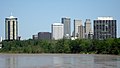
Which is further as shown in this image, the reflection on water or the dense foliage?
the dense foliage

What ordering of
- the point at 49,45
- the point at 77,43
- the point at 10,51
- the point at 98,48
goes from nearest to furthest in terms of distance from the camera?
1. the point at 98,48
2. the point at 77,43
3. the point at 49,45
4. the point at 10,51

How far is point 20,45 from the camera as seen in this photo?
169 meters

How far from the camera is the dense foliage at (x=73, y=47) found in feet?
387

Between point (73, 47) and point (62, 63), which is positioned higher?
point (62, 63)

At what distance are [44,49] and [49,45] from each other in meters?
2.73

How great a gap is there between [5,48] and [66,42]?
3730 centimetres

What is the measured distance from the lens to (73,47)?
139125mm

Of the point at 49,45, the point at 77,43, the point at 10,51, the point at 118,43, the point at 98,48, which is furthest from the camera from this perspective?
the point at 10,51

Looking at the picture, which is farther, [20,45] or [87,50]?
[20,45]

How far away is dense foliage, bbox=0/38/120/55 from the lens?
117963mm

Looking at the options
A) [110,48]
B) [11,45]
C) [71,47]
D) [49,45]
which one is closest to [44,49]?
[49,45]

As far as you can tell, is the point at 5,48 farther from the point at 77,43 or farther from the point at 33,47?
the point at 77,43

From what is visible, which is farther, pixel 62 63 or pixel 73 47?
pixel 73 47

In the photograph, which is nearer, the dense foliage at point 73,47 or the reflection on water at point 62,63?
the reflection on water at point 62,63
